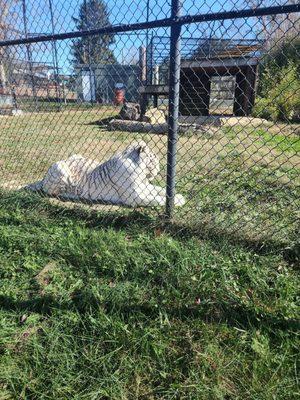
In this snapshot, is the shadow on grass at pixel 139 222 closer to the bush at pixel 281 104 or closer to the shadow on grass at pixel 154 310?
the shadow on grass at pixel 154 310

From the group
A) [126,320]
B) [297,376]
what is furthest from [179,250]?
[297,376]

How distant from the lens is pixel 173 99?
2643 mm

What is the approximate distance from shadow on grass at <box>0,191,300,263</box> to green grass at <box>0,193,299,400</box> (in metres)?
0.02

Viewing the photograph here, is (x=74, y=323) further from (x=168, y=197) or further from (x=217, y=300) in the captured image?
(x=168, y=197)

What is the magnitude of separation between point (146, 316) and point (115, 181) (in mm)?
1797

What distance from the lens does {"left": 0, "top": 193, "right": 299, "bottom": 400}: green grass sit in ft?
5.48

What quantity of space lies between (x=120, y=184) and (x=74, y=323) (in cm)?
179

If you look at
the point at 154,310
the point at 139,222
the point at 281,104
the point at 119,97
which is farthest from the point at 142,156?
the point at 281,104

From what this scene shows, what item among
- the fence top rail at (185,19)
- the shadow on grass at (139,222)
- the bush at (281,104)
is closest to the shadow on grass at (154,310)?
the shadow on grass at (139,222)

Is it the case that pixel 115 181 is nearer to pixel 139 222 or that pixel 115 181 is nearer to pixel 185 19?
pixel 139 222

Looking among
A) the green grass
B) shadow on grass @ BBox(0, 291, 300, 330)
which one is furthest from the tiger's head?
shadow on grass @ BBox(0, 291, 300, 330)

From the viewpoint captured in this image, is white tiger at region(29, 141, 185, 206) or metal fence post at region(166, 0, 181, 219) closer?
metal fence post at region(166, 0, 181, 219)

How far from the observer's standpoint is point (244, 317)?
1.99 metres

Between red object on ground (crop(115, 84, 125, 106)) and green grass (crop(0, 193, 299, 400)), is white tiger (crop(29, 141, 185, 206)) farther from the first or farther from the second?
red object on ground (crop(115, 84, 125, 106))
